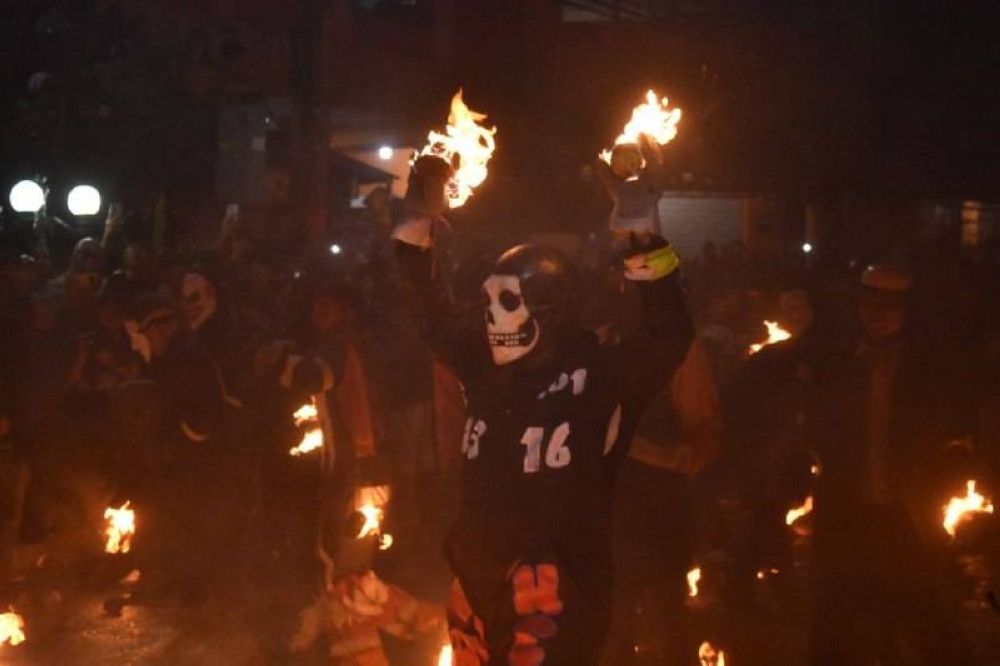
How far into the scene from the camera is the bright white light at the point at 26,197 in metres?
19.5

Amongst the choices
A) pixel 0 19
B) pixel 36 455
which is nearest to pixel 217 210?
pixel 0 19

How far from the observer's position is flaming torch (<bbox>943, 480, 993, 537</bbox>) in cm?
732

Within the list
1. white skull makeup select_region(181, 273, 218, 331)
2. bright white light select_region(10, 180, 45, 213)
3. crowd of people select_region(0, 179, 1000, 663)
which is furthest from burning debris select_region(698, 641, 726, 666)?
bright white light select_region(10, 180, 45, 213)

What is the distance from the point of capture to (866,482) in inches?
245

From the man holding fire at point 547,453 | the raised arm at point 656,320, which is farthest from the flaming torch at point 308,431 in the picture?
the raised arm at point 656,320

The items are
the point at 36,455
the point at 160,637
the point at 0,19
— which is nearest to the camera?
the point at 160,637

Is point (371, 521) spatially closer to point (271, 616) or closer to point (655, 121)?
point (271, 616)

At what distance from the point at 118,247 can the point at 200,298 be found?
7.56m

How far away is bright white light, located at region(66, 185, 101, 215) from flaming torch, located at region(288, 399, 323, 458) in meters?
14.9

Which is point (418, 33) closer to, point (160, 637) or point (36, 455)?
point (36, 455)

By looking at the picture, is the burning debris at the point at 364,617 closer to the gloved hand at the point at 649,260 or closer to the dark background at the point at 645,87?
the gloved hand at the point at 649,260

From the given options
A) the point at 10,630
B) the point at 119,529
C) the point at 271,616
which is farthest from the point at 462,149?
the point at 119,529

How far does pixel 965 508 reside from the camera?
24.6ft

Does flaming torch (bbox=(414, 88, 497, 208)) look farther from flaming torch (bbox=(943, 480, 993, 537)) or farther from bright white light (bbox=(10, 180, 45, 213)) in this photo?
bright white light (bbox=(10, 180, 45, 213))
